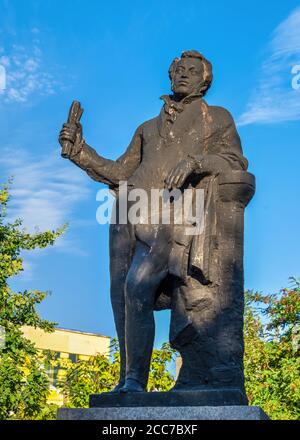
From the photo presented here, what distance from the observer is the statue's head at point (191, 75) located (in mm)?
7859

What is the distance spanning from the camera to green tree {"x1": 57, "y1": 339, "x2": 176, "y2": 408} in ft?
56.7

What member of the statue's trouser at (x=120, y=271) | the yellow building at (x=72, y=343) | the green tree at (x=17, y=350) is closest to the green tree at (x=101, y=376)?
the green tree at (x=17, y=350)

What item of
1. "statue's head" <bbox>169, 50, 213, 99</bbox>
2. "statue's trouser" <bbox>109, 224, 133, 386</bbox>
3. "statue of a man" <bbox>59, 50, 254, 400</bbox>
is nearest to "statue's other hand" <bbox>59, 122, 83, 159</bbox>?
"statue of a man" <bbox>59, 50, 254, 400</bbox>

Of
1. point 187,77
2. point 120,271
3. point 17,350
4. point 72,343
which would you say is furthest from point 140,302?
point 72,343

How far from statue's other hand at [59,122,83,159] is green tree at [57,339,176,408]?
9.76 meters

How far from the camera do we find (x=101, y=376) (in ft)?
59.0

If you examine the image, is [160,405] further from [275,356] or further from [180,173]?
[275,356]

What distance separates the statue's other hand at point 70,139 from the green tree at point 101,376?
32.0 feet

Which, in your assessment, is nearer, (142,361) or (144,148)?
(142,361)

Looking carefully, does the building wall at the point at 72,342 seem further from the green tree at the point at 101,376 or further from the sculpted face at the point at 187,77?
the sculpted face at the point at 187,77

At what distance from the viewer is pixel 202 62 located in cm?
793

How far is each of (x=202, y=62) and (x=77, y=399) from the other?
36.1 feet
